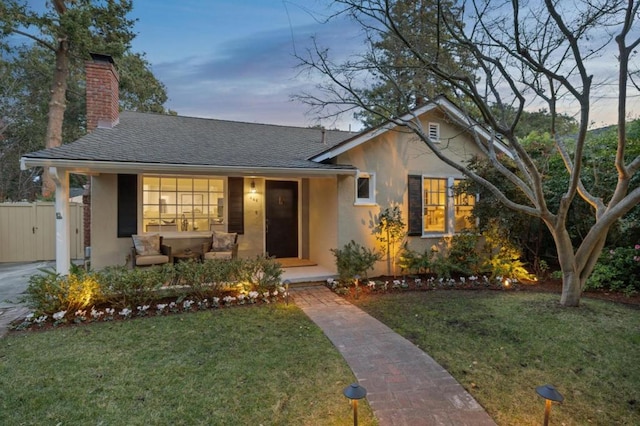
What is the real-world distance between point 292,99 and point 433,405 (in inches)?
252

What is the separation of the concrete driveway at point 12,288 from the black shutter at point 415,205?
25.1 ft

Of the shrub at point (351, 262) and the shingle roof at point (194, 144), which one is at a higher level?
the shingle roof at point (194, 144)

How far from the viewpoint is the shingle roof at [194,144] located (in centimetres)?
618

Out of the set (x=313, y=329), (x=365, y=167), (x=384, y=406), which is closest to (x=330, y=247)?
(x=365, y=167)

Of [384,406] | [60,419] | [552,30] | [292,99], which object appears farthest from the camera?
[292,99]

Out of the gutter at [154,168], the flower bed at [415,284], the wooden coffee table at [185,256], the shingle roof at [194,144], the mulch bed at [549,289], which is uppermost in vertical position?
the shingle roof at [194,144]

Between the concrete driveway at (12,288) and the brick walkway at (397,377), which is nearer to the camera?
the brick walkway at (397,377)

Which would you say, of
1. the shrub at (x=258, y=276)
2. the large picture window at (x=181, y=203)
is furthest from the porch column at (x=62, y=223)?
the shrub at (x=258, y=276)

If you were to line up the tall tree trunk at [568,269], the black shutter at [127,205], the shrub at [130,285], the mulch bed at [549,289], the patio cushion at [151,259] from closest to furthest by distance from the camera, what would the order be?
the shrub at [130,285] < the tall tree trunk at [568,269] < the mulch bed at [549,289] < the patio cushion at [151,259] < the black shutter at [127,205]

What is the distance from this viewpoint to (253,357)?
3.86m

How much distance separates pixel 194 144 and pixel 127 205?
6.63ft

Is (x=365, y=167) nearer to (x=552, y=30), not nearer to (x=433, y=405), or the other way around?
(x=552, y=30)

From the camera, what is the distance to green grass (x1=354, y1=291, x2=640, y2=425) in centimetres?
301

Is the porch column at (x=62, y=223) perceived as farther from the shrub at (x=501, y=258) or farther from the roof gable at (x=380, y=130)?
the shrub at (x=501, y=258)
